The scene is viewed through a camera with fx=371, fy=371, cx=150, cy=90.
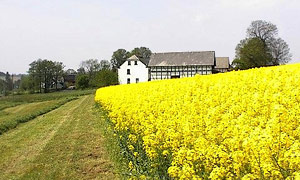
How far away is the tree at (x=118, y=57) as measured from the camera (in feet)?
391

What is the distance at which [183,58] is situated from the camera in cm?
6694

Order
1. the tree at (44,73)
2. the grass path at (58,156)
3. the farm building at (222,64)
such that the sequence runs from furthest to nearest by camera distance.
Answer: the tree at (44,73) → the farm building at (222,64) → the grass path at (58,156)

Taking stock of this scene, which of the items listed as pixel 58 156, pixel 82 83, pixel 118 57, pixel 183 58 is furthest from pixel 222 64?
pixel 58 156

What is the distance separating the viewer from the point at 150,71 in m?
70.9

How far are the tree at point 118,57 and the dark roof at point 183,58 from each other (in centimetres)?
5082

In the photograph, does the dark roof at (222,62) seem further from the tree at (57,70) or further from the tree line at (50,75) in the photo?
the tree at (57,70)

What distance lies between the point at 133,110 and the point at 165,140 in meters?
3.95

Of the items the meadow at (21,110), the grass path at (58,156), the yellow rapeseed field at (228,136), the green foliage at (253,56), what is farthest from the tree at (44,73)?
the yellow rapeseed field at (228,136)

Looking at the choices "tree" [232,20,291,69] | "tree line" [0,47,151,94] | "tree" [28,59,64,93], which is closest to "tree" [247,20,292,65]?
"tree" [232,20,291,69]

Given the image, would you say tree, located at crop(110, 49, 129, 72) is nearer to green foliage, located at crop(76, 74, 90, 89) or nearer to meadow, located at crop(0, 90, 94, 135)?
green foliage, located at crop(76, 74, 90, 89)

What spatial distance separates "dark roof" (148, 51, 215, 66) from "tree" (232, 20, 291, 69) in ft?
15.5

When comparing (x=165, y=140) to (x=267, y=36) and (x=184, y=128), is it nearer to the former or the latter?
(x=184, y=128)

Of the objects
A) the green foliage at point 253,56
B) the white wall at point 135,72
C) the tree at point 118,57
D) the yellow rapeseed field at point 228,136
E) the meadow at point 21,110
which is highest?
the tree at point 118,57

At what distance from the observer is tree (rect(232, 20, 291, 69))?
5972cm
